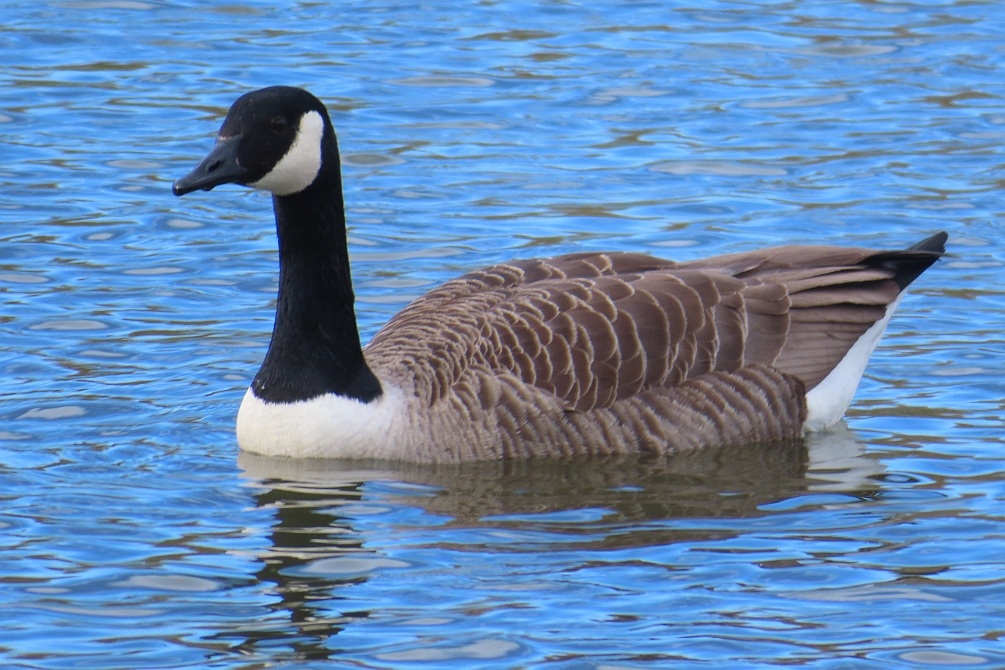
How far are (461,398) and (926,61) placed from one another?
10.2 m

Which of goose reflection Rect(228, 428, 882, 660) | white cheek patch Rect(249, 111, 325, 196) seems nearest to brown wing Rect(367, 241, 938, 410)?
goose reflection Rect(228, 428, 882, 660)

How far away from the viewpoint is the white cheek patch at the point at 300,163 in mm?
10055

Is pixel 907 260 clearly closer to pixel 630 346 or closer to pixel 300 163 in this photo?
pixel 630 346

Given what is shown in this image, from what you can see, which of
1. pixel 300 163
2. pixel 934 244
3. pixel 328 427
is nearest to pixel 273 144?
pixel 300 163

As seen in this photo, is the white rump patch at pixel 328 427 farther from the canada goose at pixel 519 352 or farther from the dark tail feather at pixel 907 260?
the dark tail feather at pixel 907 260

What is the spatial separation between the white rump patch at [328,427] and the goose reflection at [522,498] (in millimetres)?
75

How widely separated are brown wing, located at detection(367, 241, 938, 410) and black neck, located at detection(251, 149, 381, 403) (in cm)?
36

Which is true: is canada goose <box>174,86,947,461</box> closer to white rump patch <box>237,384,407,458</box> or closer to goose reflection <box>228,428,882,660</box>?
white rump patch <box>237,384,407,458</box>

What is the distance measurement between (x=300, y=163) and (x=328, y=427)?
1461mm

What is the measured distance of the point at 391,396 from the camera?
1040 centimetres

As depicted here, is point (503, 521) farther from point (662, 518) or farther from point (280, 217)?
point (280, 217)

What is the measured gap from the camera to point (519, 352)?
10.4 meters

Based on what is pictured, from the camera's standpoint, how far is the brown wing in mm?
10438

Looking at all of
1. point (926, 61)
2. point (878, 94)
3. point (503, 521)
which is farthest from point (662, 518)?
point (926, 61)
